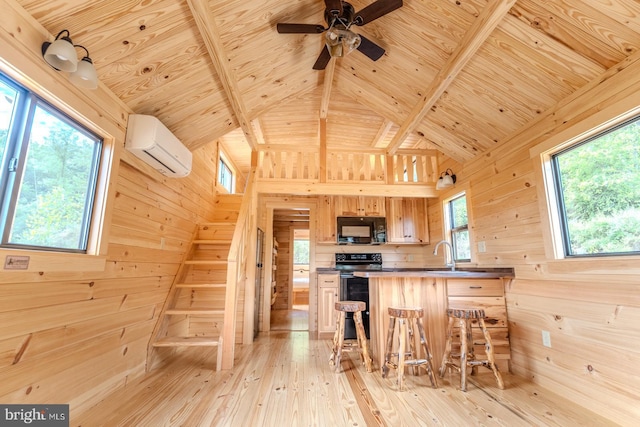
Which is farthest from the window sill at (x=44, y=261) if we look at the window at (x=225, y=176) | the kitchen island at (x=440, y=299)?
the window at (x=225, y=176)

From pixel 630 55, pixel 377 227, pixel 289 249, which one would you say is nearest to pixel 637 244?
pixel 630 55

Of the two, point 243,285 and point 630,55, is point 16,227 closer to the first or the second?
point 243,285

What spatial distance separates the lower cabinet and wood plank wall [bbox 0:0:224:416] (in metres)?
2.88

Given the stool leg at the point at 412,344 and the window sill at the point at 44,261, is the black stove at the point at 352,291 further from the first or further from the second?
the window sill at the point at 44,261

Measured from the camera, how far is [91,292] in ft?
6.40

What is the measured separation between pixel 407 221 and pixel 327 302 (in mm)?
1865

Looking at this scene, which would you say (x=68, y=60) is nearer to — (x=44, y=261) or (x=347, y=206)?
(x=44, y=261)

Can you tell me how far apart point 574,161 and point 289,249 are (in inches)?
227

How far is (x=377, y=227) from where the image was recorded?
4734 millimetres

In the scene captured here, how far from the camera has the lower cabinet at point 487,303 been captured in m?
2.74

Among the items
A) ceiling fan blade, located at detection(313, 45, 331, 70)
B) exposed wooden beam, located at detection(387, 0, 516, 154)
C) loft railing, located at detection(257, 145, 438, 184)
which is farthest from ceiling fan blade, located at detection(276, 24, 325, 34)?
loft railing, located at detection(257, 145, 438, 184)

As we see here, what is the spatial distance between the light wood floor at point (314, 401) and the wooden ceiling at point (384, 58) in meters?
2.24

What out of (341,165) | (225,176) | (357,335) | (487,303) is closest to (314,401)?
(357,335)

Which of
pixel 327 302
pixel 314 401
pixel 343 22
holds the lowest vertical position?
pixel 314 401
